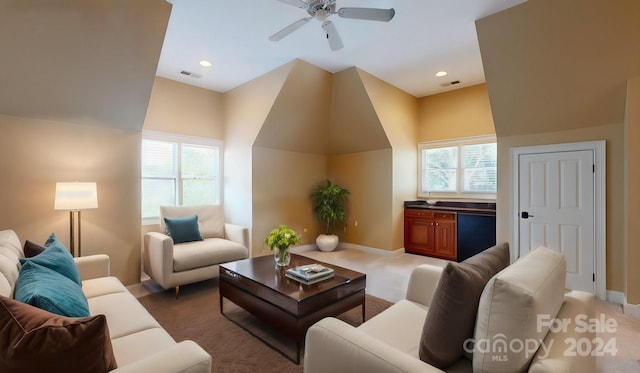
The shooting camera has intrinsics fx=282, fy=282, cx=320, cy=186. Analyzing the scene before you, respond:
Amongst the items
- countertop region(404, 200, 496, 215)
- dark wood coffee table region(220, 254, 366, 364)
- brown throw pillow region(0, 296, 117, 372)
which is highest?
countertop region(404, 200, 496, 215)

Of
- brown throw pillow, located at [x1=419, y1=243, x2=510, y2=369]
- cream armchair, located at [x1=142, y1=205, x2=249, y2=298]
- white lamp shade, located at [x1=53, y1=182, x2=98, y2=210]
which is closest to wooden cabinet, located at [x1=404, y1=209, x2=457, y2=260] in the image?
cream armchair, located at [x1=142, y1=205, x2=249, y2=298]

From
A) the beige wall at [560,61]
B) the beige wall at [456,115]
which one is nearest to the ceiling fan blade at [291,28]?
the beige wall at [560,61]

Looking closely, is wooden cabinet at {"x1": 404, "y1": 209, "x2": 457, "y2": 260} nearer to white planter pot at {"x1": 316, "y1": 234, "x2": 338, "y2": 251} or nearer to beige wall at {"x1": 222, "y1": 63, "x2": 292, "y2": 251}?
white planter pot at {"x1": 316, "y1": 234, "x2": 338, "y2": 251}

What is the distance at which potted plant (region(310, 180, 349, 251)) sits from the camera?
5410mm

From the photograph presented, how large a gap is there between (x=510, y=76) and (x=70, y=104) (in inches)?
191

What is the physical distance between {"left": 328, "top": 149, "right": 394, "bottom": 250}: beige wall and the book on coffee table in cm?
→ 285

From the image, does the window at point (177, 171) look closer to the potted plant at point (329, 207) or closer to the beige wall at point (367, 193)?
the potted plant at point (329, 207)

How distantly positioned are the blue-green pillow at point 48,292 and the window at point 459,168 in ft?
17.7

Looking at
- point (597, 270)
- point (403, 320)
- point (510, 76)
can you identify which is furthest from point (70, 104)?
point (597, 270)

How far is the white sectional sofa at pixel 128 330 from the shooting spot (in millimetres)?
1087

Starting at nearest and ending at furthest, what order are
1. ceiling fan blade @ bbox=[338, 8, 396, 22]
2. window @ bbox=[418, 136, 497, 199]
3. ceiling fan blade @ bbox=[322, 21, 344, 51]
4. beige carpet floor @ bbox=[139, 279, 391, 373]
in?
beige carpet floor @ bbox=[139, 279, 391, 373]
ceiling fan blade @ bbox=[338, 8, 396, 22]
ceiling fan blade @ bbox=[322, 21, 344, 51]
window @ bbox=[418, 136, 497, 199]

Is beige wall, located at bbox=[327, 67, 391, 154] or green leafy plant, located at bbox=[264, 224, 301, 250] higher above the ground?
beige wall, located at bbox=[327, 67, 391, 154]

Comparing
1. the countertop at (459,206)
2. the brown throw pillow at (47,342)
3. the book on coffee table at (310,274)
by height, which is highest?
the countertop at (459,206)

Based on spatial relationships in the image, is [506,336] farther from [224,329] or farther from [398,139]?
[398,139]
